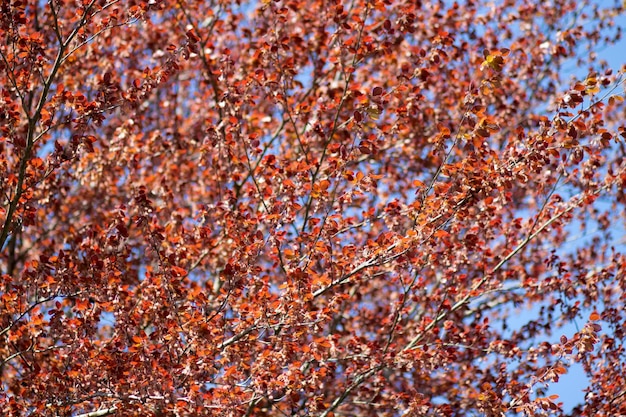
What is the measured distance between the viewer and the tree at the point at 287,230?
19.3ft

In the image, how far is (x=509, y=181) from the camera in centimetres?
577

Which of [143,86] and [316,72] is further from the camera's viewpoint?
[316,72]

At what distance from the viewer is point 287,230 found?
6.86 meters

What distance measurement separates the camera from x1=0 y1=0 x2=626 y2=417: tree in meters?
5.89

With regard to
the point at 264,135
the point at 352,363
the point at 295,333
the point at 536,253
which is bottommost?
the point at 295,333

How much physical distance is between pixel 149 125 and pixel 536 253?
6.68 meters

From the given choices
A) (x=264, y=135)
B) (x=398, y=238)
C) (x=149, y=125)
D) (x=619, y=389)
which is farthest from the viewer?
(x=149, y=125)

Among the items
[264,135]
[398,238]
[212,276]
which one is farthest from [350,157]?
[264,135]

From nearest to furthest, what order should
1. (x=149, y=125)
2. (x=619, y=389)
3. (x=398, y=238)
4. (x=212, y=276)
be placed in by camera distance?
(x=398, y=238), (x=619, y=389), (x=212, y=276), (x=149, y=125)

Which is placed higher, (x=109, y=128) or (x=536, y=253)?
(x=109, y=128)

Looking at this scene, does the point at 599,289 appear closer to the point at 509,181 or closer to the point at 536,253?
the point at 536,253

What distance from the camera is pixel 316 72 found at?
9938 mm

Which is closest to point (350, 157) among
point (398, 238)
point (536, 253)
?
point (398, 238)

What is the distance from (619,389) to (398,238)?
11.6ft
